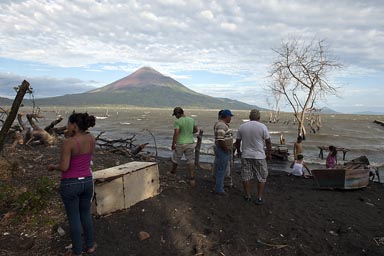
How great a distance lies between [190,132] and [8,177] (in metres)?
4.15

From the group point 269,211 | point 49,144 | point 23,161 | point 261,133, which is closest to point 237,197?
point 269,211

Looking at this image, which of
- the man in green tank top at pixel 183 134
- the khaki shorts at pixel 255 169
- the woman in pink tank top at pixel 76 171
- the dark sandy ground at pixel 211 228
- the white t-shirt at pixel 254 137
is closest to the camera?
the woman in pink tank top at pixel 76 171

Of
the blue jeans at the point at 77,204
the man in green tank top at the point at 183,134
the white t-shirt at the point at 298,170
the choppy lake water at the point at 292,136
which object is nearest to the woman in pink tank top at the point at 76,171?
the blue jeans at the point at 77,204

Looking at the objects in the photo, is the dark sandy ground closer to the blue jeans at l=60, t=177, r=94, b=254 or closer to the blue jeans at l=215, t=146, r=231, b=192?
the blue jeans at l=60, t=177, r=94, b=254

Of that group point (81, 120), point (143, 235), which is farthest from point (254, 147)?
point (81, 120)

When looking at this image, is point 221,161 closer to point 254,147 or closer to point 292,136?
point 254,147

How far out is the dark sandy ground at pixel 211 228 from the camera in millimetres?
4820

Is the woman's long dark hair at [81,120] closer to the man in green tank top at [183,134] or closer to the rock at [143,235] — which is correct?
the rock at [143,235]

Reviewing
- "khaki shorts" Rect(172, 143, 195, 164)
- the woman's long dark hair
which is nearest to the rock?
the woman's long dark hair

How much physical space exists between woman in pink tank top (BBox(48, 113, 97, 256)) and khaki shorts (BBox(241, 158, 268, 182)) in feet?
11.9

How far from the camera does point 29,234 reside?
4984 mm

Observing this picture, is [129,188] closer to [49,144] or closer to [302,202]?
[302,202]

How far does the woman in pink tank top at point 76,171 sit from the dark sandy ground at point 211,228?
0.75 meters

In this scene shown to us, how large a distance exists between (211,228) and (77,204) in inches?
96.8
